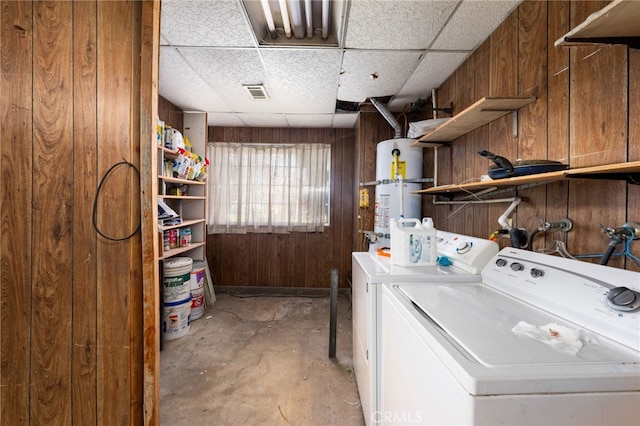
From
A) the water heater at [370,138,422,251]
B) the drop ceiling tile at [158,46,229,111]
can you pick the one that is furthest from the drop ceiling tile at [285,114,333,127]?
the water heater at [370,138,422,251]

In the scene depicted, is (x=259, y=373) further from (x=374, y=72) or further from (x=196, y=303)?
(x=374, y=72)

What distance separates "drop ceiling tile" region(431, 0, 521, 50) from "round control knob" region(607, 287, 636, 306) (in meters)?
1.50

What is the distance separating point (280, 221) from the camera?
347 cm

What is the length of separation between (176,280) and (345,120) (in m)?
2.59

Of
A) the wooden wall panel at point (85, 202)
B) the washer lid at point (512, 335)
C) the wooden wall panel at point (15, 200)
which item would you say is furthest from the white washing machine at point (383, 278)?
the wooden wall panel at point (15, 200)

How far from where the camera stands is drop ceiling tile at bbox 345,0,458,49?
54.2 inches

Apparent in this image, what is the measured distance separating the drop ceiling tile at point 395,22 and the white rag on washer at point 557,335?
5.23 ft

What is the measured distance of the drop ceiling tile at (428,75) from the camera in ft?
6.14

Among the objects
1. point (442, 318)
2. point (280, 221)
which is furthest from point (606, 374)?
point (280, 221)

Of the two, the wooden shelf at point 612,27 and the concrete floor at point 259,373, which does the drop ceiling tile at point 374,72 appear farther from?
the concrete floor at point 259,373

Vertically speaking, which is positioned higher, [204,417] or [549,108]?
[549,108]

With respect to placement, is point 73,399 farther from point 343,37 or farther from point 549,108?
point 549,108

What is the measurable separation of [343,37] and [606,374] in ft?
6.31

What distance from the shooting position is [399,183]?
2.33 metres
